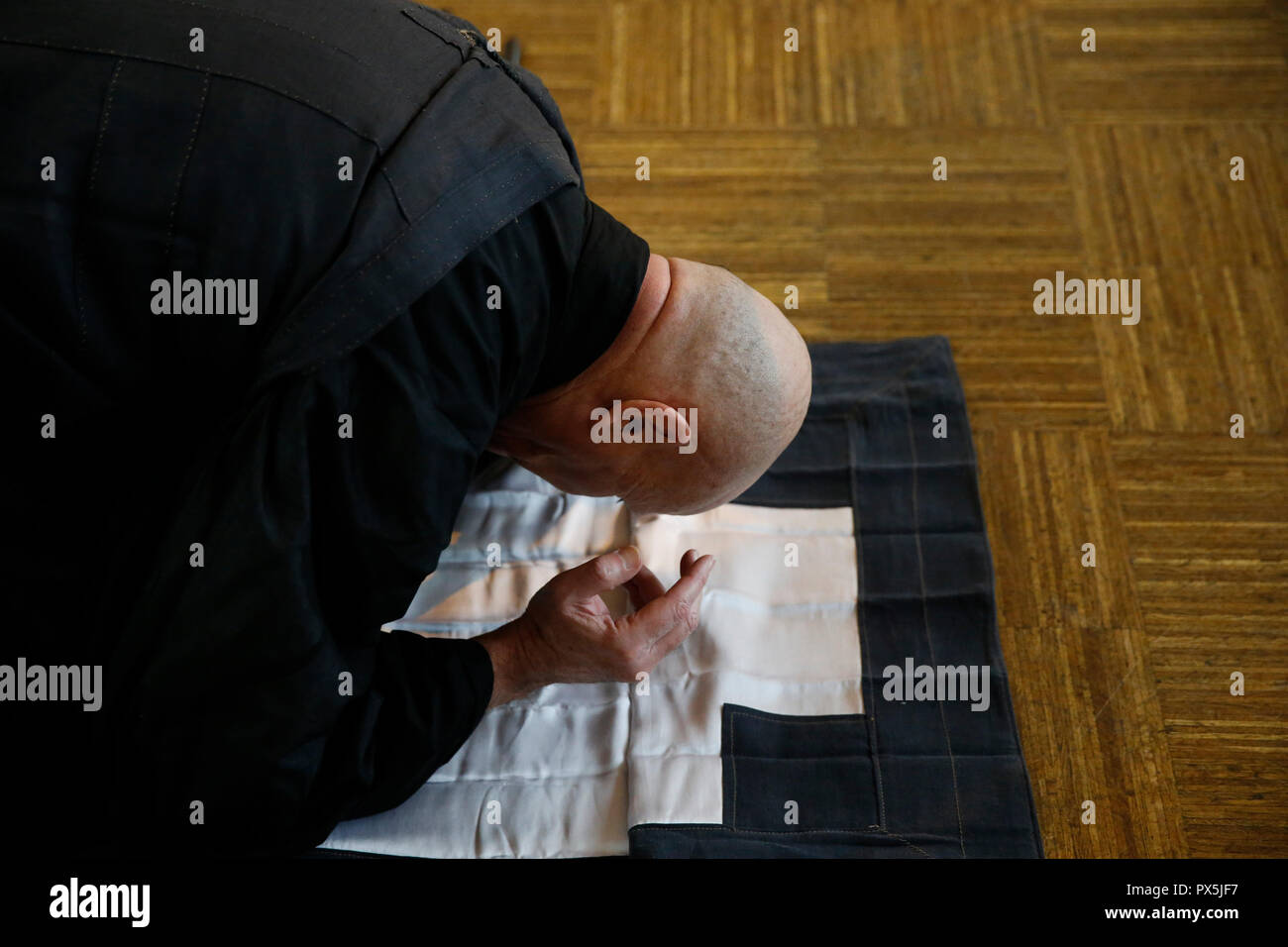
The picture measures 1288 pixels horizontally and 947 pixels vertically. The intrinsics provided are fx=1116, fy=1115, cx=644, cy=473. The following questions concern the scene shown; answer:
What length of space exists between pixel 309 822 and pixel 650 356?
523 mm

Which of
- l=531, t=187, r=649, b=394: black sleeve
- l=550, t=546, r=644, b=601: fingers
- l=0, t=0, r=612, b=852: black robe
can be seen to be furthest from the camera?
l=550, t=546, r=644, b=601: fingers

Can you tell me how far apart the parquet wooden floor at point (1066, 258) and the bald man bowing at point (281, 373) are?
19.1 inches

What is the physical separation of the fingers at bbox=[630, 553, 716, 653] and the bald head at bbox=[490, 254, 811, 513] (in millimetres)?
96

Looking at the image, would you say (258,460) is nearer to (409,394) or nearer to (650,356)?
(409,394)

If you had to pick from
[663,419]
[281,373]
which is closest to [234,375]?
[281,373]

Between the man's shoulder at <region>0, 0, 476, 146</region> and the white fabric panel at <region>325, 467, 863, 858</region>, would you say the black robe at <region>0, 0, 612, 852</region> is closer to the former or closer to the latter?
the man's shoulder at <region>0, 0, 476, 146</region>

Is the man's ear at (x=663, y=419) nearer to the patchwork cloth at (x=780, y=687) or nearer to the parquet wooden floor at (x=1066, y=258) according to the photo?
the patchwork cloth at (x=780, y=687)

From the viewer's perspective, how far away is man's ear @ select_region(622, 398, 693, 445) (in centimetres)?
102

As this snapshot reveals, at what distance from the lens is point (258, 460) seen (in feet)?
2.71

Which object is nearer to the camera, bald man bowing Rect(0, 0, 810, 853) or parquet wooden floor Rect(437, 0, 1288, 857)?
bald man bowing Rect(0, 0, 810, 853)

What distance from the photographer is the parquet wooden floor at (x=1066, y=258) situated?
48.0 inches

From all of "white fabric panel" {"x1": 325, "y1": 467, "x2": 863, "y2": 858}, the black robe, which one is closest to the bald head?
the black robe

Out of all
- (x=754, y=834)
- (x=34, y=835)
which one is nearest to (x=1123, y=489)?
(x=754, y=834)

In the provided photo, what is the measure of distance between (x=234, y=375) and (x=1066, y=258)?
1195mm
